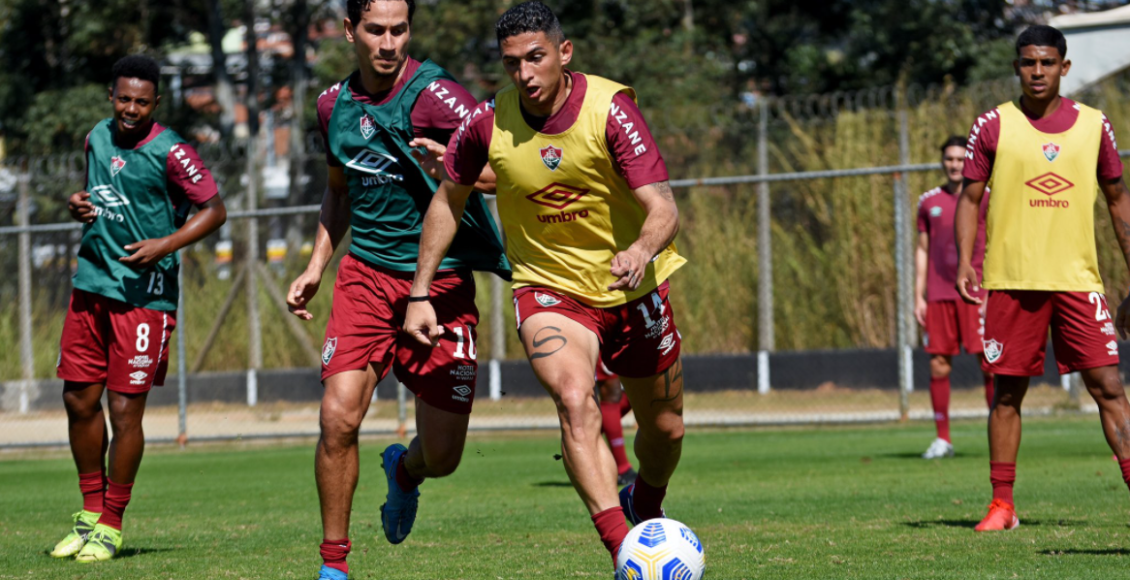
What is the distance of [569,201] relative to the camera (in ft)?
17.8

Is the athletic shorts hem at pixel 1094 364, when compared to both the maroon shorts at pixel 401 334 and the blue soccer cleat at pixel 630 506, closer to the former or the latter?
the blue soccer cleat at pixel 630 506

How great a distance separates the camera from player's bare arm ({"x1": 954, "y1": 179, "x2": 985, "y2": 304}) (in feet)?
22.5

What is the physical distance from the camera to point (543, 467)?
38.0ft

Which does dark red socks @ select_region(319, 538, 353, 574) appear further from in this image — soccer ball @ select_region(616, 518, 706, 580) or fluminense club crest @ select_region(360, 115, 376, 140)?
fluminense club crest @ select_region(360, 115, 376, 140)

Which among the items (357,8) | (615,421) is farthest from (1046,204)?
(615,421)

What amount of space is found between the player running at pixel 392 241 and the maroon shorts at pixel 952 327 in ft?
19.9

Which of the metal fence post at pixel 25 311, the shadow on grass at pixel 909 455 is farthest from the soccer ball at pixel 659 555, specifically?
the metal fence post at pixel 25 311

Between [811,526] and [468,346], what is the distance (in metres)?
2.23

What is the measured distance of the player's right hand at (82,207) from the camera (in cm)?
684

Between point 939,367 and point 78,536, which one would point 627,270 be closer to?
point 78,536

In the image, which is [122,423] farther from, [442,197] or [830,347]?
[830,347]

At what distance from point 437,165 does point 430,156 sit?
0.16ft

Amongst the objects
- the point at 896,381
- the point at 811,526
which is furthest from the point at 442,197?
the point at 896,381

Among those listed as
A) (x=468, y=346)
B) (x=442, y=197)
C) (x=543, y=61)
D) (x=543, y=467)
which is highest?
(x=543, y=61)
